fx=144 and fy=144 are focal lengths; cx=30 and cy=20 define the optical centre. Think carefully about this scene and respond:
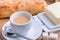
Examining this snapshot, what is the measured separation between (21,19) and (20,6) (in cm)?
17

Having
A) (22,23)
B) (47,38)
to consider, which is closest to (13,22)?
(22,23)

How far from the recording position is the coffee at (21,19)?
70 centimetres

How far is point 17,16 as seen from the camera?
74 centimetres

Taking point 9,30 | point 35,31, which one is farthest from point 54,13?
point 9,30

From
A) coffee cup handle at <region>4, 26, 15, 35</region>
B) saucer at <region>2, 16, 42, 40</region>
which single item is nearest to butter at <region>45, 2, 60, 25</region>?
saucer at <region>2, 16, 42, 40</region>

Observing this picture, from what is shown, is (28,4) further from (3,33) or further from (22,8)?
(3,33)

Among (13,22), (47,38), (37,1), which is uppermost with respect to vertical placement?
(37,1)

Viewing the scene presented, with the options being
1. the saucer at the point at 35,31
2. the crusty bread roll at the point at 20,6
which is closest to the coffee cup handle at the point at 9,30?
the saucer at the point at 35,31

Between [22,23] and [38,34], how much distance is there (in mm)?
98

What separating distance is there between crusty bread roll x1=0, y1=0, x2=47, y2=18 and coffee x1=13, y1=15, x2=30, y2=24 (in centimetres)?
14

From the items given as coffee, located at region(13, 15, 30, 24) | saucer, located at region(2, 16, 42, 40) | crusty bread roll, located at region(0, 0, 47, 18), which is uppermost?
crusty bread roll, located at region(0, 0, 47, 18)

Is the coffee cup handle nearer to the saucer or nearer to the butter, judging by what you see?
the saucer

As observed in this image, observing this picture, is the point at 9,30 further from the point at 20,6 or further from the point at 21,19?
the point at 20,6

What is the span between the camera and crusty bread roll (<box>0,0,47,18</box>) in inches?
33.8
